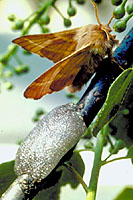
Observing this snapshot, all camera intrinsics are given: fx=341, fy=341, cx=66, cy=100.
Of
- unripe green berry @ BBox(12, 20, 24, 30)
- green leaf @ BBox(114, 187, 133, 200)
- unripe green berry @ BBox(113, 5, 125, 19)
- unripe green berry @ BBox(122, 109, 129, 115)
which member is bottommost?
green leaf @ BBox(114, 187, 133, 200)

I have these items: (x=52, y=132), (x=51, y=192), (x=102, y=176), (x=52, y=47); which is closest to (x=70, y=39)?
(x=52, y=47)

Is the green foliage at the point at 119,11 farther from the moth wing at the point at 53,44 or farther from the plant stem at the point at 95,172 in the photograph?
the plant stem at the point at 95,172

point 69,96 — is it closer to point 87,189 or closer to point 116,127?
point 116,127

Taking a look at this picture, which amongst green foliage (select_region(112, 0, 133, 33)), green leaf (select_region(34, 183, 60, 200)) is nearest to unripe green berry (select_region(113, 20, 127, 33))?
green foliage (select_region(112, 0, 133, 33))

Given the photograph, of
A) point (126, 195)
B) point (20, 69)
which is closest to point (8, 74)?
point (20, 69)

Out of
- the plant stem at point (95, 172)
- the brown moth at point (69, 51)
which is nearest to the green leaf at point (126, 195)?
the plant stem at point (95, 172)

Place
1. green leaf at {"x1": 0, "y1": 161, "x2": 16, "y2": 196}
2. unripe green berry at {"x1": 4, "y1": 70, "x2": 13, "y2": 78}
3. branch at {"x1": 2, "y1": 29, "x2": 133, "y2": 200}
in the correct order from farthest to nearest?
unripe green berry at {"x1": 4, "y1": 70, "x2": 13, "y2": 78} < green leaf at {"x1": 0, "y1": 161, "x2": 16, "y2": 196} < branch at {"x1": 2, "y1": 29, "x2": 133, "y2": 200}

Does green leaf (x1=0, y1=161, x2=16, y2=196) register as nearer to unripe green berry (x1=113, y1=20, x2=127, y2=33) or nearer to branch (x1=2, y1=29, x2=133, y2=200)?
branch (x1=2, y1=29, x2=133, y2=200)

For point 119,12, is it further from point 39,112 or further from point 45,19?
point 39,112
